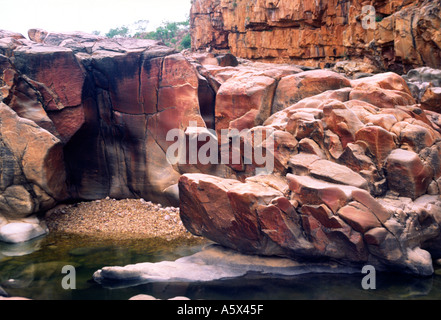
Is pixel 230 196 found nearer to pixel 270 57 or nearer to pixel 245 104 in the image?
pixel 245 104

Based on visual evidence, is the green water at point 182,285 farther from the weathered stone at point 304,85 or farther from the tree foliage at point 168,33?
the tree foliage at point 168,33

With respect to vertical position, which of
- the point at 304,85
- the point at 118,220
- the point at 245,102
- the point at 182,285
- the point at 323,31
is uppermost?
the point at 323,31

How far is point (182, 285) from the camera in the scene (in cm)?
608

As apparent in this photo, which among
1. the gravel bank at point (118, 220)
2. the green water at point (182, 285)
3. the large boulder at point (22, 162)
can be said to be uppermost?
the large boulder at point (22, 162)

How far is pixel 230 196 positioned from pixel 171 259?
6.17 ft

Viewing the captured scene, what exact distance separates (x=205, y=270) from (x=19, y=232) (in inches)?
194

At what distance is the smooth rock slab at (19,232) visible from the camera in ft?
27.9

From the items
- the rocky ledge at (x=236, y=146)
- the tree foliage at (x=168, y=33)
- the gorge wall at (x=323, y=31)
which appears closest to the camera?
the rocky ledge at (x=236, y=146)

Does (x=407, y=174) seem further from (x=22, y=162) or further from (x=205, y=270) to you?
(x=22, y=162)

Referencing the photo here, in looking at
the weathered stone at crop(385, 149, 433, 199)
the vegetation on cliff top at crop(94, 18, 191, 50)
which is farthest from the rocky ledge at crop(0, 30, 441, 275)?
the vegetation on cliff top at crop(94, 18, 191, 50)

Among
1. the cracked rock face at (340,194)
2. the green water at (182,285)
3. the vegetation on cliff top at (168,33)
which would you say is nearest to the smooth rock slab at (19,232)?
the green water at (182,285)

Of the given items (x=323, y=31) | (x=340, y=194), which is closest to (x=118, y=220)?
(x=340, y=194)

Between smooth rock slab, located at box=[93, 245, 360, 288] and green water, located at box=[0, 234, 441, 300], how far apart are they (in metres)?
0.15

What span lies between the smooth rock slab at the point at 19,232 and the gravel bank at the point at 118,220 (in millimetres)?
431
